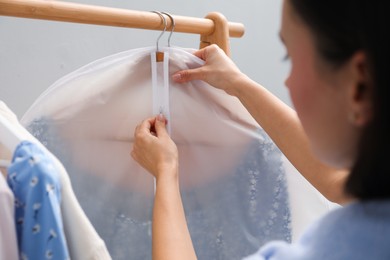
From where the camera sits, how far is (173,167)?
75 cm

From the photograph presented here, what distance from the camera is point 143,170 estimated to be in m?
0.82

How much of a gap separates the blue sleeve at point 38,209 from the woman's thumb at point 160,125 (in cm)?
34

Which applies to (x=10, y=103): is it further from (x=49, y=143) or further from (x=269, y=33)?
(x=269, y=33)

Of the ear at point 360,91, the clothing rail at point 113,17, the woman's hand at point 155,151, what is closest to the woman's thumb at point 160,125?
the woman's hand at point 155,151

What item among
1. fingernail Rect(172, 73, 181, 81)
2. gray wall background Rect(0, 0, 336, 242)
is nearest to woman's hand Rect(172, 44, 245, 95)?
fingernail Rect(172, 73, 181, 81)

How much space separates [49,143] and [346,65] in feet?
1.68

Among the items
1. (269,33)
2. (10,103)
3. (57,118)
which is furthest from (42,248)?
(269,33)

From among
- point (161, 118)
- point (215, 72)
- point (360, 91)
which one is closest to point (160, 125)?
point (161, 118)

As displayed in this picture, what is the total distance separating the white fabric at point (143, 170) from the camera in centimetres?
78

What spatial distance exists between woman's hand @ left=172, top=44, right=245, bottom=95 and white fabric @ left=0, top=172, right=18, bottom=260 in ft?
1.40

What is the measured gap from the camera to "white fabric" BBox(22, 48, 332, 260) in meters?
0.78

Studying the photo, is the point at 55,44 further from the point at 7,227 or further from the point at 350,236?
the point at 350,236

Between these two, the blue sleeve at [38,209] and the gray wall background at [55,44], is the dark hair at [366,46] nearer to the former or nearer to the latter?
the blue sleeve at [38,209]

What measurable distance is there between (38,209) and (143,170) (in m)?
0.39
